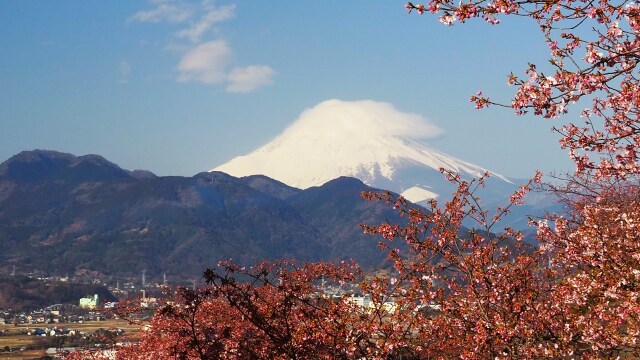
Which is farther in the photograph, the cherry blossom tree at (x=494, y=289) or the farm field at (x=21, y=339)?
the farm field at (x=21, y=339)

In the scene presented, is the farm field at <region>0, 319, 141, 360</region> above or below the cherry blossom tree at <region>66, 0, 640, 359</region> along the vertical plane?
below

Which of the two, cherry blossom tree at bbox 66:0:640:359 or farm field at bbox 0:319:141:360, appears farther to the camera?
farm field at bbox 0:319:141:360

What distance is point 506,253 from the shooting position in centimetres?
1338

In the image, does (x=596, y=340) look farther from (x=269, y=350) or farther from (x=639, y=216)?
(x=269, y=350)

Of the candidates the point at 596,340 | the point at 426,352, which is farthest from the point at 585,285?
the point at 426,352

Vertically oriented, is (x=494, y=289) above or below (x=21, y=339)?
above

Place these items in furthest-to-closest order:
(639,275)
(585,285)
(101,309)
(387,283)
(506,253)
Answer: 1. (101,309)
2. (506,253)
3. (387,283)
4. (585,285)
5. (639,275)

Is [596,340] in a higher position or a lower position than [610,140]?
lower

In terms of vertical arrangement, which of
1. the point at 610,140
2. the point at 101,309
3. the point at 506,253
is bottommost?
the point at 101,309

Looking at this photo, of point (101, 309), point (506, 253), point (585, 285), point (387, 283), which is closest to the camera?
point (585, 285)

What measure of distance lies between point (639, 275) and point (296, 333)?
4.42 m

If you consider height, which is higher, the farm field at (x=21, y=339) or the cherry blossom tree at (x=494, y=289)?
the cherry blossom tree at (x=494, y=289)

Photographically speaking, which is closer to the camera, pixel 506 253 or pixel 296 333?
pixel 296 333

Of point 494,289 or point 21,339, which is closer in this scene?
point 494,289
